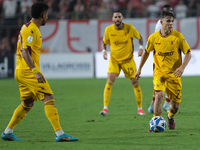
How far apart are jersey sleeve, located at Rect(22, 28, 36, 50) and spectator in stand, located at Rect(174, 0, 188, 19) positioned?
15.7 metres

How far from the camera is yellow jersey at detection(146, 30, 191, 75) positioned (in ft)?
19.1

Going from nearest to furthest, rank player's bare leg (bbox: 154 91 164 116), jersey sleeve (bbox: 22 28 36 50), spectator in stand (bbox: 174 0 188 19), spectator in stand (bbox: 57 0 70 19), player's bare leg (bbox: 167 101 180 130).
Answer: jersey sleeve (bbox: 22 28 36 50) → player's bare leg (bbox: 154 91 164 116) → player's bare leg (bbox: 167 101 180 130) → spectator in stand (bbox: 174 0 188 19) → spectator in stand (bbox: 57 0 70 19)

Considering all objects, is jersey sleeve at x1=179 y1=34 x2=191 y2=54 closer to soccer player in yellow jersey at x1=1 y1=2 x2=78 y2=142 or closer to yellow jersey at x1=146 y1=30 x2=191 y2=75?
yellow jersey at x1=146 y1=30 x2=191 y2=75

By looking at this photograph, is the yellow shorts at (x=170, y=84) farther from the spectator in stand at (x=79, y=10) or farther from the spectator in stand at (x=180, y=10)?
the spectator in stand at (x=79, y=10)

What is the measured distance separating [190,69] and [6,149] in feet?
46.2

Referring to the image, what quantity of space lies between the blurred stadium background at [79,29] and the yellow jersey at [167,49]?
12.2 meters

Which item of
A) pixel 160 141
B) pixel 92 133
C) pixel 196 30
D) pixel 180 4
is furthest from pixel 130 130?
pixel 180 4

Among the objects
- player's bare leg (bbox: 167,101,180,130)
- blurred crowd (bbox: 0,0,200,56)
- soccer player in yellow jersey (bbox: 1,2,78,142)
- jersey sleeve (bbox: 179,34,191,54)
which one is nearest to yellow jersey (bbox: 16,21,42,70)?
soccer player in yellow jersey (bbox: 1,2,78,142)

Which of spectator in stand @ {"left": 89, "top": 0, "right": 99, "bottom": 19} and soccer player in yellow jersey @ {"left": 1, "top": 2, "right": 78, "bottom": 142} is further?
spectator in stand @ {"left": 89, "top": 0, "right": 99, "bottom": 19}

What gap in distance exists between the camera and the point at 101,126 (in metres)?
6.43

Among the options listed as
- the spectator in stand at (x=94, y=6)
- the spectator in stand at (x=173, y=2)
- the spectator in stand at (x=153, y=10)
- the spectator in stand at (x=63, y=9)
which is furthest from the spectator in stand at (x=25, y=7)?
the spectator in stand at (x=173, y=2)

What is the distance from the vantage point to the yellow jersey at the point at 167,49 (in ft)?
19.1

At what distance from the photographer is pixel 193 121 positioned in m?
6.70

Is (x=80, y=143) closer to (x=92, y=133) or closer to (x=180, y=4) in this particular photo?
(x=92, y=133)
